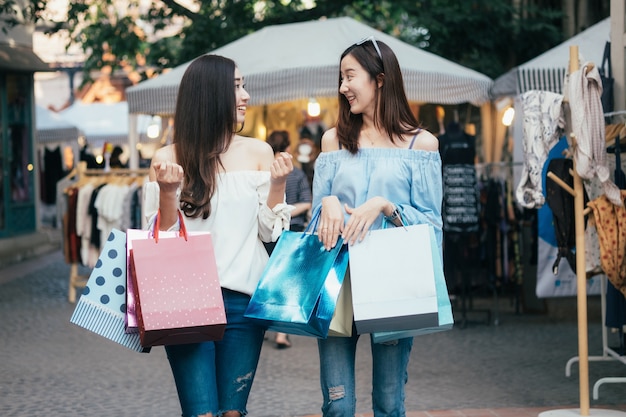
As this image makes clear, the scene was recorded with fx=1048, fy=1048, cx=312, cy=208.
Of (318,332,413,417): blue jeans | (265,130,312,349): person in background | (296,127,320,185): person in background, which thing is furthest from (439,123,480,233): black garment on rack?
(318,332,413,417): blue jeans

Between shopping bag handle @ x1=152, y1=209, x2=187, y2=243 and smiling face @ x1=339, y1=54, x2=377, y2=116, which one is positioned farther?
smiling face @ x1=339, y1=54, x2=377, y2=116

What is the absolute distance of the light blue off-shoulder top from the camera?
3.75 metres

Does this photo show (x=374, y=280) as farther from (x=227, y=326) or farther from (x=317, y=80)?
(x=317, y=80)

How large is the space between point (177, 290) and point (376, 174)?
82 centimetres

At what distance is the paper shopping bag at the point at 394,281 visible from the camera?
3467 millimetres

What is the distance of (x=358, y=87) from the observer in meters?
3.84


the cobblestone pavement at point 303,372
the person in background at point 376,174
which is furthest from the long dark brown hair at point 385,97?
the cobblestone pavement at point 303,372

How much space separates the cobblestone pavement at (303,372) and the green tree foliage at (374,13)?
19.3ft

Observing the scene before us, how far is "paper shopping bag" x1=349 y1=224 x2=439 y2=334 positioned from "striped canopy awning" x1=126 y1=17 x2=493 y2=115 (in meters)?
6.82

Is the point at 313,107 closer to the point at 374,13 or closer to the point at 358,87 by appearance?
the point at 374,13

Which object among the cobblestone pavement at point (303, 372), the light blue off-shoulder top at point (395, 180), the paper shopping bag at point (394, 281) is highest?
the light blue off-shoulder top at point (395, 180)

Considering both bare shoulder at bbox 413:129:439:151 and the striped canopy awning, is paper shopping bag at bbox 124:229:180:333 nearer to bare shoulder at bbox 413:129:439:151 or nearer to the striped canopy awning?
bare shoulder at bbox 413:129:439:151

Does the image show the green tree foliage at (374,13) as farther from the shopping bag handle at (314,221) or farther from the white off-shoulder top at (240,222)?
the shopping bag handle at (314,221)

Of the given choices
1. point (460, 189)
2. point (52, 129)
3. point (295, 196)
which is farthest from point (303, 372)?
point (52, 129)
